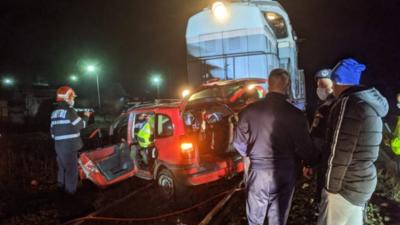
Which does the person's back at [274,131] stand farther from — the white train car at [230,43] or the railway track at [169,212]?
the white train car at [230,43]

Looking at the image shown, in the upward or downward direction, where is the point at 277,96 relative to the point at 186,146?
upward

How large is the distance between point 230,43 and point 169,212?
5.94 meters

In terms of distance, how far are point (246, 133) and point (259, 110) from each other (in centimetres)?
27

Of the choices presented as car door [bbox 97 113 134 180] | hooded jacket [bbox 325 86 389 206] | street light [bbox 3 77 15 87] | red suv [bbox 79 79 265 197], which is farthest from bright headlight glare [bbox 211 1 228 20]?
street light [bbox 3 77 15 87]

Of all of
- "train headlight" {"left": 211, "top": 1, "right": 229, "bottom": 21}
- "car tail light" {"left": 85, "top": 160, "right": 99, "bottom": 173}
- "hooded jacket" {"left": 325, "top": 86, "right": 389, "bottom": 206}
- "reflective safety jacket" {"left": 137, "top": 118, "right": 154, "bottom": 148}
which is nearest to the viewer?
"hooded jacket" {"left": 325, "top": 86, "right": 389, "bottom": 206}

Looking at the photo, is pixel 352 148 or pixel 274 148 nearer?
pixel 352 148

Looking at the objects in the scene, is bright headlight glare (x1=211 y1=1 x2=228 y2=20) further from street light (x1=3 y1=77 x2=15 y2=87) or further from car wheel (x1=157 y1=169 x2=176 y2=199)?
street light (x1=3 y1=77 x2=15 y2=87)

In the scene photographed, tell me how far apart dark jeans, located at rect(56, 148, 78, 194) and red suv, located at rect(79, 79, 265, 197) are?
160 millimetres

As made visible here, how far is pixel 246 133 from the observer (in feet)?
9.98

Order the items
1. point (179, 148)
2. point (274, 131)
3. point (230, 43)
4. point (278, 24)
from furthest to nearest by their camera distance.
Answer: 1. point (278, 24)
2. point (230, 43)
3. point (179, 148)
4. point (274, 131)

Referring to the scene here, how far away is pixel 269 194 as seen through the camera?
2957 millimetres

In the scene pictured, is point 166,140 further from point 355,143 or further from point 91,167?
point 355,143

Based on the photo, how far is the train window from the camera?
444 inches

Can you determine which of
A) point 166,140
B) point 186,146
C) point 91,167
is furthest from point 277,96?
point 91,167
